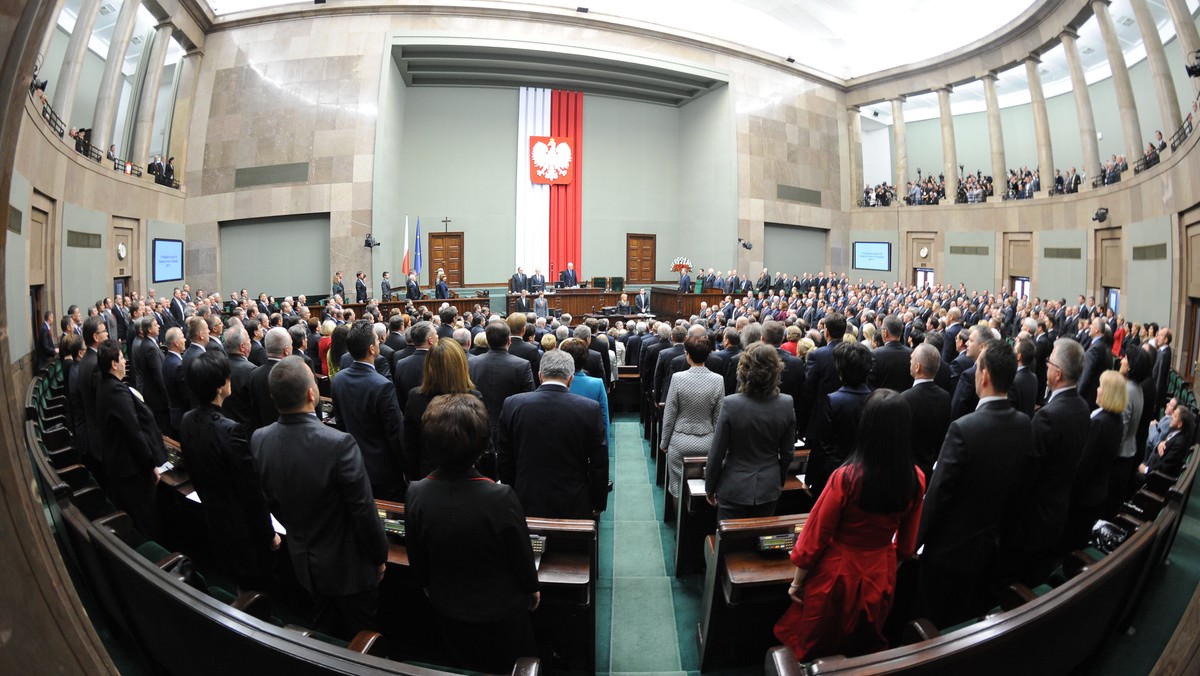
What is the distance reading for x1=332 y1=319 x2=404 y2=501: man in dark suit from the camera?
3.14 m

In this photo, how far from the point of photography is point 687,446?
3635 millimetres

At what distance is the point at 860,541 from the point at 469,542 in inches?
51.2

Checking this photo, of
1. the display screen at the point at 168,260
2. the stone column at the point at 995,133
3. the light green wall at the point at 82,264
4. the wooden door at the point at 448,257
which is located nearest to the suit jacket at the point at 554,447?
the light green wall at the point at 82,264

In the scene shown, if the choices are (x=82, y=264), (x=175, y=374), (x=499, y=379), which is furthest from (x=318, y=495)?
(x=82, y=264)

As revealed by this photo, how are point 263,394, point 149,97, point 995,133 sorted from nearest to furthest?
point 263,394 < point 149,97 < point 995,133

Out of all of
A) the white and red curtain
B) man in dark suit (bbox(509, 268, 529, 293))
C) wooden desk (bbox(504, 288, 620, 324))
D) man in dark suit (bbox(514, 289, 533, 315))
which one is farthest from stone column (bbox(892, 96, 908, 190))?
man in dark suit (bbox(514, 289, 533, 315))

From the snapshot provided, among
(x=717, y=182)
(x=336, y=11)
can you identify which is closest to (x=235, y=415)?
(x=336, y=11)

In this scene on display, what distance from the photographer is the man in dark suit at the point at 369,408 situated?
3145mm

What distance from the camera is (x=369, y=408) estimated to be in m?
3.16

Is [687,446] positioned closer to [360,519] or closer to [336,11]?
[360,519]

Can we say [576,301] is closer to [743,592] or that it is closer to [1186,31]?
[1186,31]

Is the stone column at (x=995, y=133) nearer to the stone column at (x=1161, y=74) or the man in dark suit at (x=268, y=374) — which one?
the stone column at (x=1161, y=74)

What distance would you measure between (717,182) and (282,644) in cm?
1963

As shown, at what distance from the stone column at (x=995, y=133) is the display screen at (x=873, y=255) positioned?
149 inches
